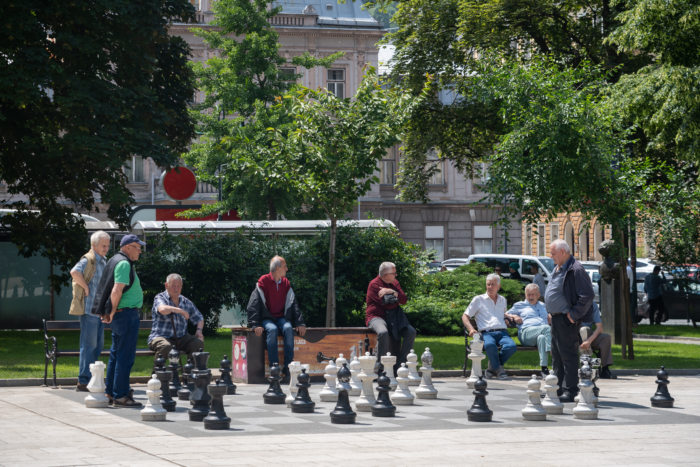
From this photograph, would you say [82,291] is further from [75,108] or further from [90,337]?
[75,108]

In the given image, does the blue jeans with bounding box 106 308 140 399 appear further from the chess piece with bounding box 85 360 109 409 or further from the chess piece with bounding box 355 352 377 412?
the chess piece with bounding box 355 352 377 412

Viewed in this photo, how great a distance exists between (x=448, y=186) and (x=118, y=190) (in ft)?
134

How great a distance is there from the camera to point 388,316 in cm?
1577

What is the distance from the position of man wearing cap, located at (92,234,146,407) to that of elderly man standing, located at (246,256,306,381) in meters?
3.25

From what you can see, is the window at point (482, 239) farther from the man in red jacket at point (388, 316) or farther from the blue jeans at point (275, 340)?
the blue jeans at point (275, 340)

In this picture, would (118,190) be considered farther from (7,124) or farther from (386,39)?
(386,39)

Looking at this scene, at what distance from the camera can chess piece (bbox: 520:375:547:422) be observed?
11.3 metres

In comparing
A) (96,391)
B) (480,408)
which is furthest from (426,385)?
(96,391)

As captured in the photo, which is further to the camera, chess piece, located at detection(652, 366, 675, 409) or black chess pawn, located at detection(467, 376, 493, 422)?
chess piece, located at detection(652, 366, 675, 409)

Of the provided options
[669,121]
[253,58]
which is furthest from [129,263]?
[253,58]

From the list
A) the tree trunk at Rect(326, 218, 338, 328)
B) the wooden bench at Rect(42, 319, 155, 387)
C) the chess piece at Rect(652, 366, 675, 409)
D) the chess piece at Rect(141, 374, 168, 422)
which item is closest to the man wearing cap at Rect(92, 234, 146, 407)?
the chess piece at Rect(141, 374, 168, 422)

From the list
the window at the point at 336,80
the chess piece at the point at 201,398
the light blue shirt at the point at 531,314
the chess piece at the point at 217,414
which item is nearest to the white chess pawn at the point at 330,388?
the chess piece at the point at 201,398

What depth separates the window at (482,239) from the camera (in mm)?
63812

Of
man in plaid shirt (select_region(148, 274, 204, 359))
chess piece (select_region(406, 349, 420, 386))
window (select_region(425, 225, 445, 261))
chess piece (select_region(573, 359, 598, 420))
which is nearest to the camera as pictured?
chess piece (select_region(573, 359, 598, 420))
